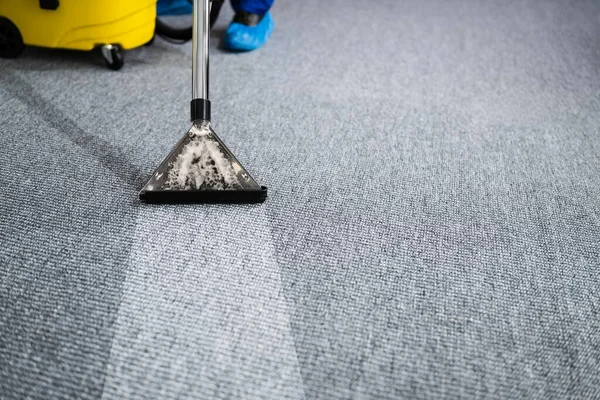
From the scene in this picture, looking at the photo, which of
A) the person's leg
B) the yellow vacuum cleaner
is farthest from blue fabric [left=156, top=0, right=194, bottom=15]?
the yellow vacuum cleaner

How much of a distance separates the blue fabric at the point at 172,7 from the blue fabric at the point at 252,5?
0.23 meters

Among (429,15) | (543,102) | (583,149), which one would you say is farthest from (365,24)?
(583,149)

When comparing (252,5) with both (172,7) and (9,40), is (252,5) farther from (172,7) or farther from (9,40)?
(9,40)

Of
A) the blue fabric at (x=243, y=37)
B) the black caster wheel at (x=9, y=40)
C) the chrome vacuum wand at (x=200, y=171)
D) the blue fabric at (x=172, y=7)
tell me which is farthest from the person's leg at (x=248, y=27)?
the chrome vacuum wand at (x=200, y=171)

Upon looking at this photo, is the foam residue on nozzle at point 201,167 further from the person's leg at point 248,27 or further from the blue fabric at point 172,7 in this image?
the blue fabric at point 172,7

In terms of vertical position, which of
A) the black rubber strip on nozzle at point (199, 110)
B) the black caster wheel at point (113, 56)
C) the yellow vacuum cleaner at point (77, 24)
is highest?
the black rubber strip on nozzle at point (199, 110)

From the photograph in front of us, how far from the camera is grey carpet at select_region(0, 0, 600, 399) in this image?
621 millimetres

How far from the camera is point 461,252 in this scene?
805 millimetres

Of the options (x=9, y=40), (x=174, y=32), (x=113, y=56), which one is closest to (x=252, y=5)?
(x=174, y=32)

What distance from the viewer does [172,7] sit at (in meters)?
1.68

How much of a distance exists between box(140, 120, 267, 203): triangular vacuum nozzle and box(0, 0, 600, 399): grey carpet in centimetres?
2

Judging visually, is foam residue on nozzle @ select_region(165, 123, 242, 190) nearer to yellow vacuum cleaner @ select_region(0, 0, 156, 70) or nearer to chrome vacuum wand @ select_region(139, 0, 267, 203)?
chrome vacuum wand @ select_region(139, 0, 267, 203)

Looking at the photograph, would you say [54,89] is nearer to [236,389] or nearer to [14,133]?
[14,133]

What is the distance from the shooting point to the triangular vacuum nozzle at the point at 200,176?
843 mm
